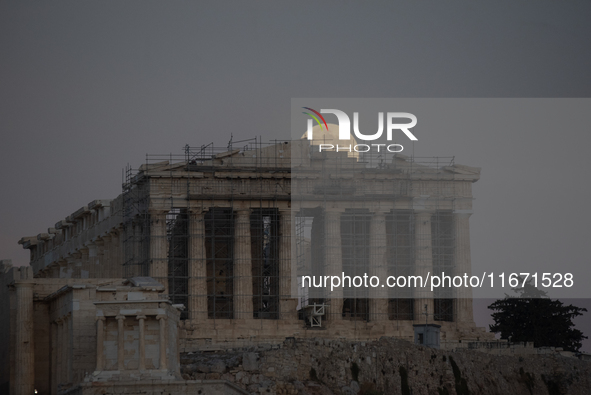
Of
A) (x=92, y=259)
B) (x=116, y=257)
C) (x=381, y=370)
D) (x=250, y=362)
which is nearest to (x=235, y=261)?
(x=116, y=257)

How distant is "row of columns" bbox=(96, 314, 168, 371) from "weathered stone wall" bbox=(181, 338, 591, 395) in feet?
8.59

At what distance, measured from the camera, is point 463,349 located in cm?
7906

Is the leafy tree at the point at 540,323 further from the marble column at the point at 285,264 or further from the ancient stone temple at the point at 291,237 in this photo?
the marble column at the point at 285,264

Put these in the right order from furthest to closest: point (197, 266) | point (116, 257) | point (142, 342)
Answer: point (116, 257), point (197, 266), point (142, 342)

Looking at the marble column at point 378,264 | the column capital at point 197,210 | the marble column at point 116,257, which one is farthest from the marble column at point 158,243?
the marble column at point 378,264

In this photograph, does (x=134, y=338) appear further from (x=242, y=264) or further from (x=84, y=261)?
(x=84, y=261)

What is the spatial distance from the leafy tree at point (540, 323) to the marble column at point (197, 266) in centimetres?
2319

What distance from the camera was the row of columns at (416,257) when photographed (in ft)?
295

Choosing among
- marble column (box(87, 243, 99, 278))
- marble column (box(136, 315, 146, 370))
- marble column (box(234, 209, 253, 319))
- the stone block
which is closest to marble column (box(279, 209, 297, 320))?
marble column (box(234, 209, 253, 319))

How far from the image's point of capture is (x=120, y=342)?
6350cm

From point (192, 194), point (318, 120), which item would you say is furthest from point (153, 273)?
point (318, 120)

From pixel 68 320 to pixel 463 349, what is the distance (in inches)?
905

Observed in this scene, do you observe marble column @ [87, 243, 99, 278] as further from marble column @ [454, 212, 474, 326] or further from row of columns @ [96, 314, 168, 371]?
row of columns @ [96, 314, 168, 371]

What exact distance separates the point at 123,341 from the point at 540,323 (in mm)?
44195
